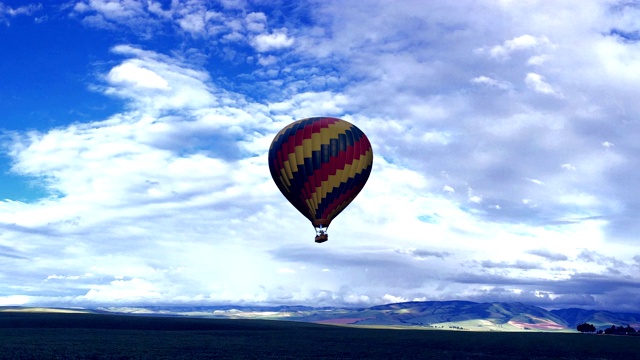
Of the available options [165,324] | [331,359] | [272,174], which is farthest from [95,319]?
[331,359]

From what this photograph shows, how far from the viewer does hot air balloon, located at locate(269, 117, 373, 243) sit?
71.9 metres

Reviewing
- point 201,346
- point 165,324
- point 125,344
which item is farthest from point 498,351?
point 165,324

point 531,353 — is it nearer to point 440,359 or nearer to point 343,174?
point 440,359

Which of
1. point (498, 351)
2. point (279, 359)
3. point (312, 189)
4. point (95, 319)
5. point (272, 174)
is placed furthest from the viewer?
point (95, 319)

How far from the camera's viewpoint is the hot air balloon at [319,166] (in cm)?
7188

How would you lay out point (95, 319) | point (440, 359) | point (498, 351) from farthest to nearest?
point (95, 319) → point (498, 351) → point (440, 359)

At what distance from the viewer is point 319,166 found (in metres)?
71.9

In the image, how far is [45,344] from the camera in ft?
248

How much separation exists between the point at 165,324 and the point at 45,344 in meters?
77.2

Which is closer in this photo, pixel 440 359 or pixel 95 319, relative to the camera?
pixel 440 359

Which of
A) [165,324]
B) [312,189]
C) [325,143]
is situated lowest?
[165,324]

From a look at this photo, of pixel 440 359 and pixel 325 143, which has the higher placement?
pixel 325 143

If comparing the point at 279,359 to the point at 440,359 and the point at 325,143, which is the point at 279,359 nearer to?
the point at 440,359

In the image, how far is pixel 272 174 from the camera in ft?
252
